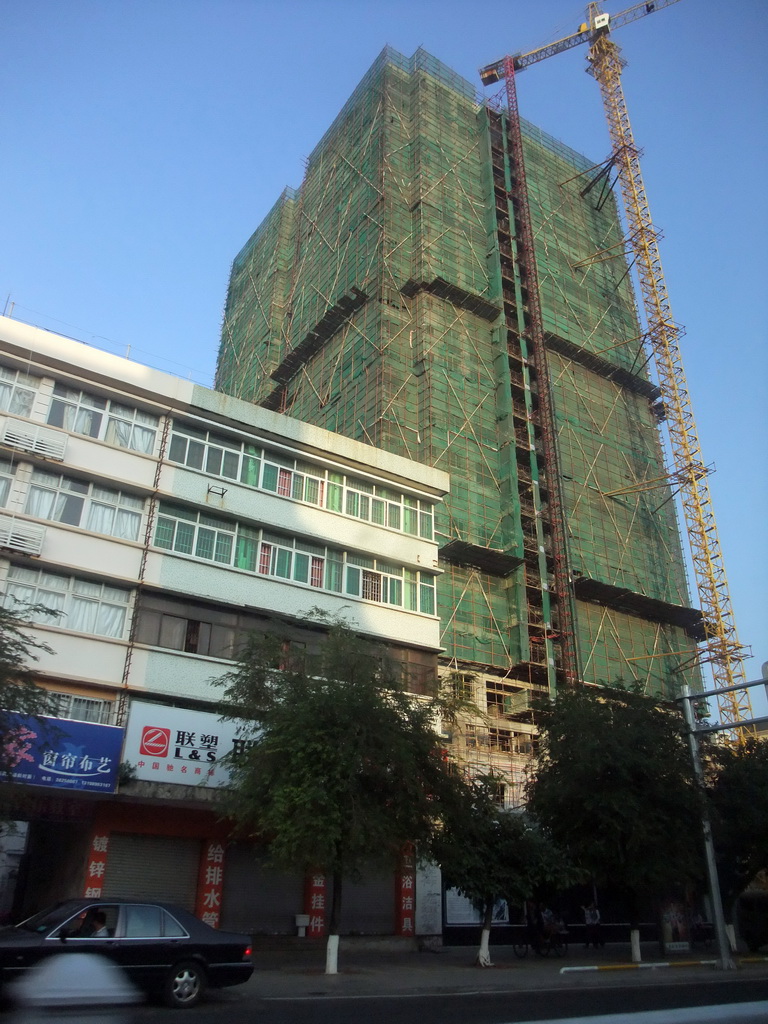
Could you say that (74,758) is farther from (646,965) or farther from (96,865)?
(646,965)

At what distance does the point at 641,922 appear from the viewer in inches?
1217

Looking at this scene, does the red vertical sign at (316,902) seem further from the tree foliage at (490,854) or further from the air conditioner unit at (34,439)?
the air conditioner unit at (34,439)

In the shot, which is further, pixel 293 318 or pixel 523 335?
pixel 293 318

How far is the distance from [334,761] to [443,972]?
18.5ft

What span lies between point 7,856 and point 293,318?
142ft

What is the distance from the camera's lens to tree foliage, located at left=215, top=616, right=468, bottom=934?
15992 millimetres

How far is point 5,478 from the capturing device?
21719 mm

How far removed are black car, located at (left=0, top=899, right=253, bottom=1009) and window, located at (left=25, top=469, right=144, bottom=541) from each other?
42.8 ft

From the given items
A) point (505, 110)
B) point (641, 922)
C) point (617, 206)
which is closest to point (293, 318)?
point (505, 110)

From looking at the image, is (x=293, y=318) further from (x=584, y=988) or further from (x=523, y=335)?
(x=584, y=988)

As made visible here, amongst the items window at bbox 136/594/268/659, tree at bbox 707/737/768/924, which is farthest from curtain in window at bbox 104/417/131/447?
tree at bbox 707/737/768/924

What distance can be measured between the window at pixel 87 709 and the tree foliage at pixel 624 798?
472 inches

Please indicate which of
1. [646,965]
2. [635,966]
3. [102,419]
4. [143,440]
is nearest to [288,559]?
[143,440]

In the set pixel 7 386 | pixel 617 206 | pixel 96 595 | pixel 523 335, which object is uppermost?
pixel 617 206
